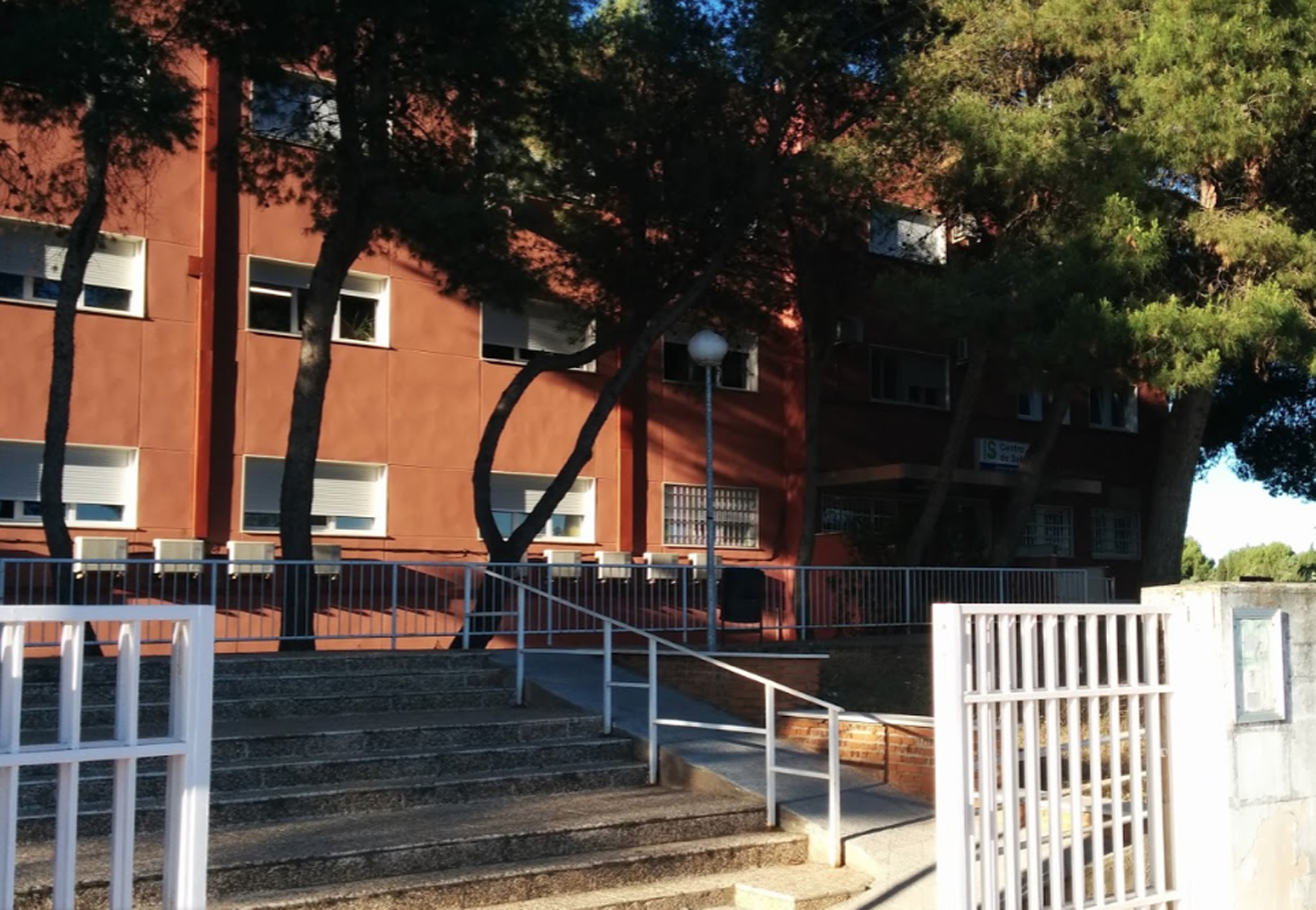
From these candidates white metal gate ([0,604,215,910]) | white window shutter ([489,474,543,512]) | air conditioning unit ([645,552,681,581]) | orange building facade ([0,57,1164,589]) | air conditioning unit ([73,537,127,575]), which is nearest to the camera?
white metal gate ([0,604,215,910])

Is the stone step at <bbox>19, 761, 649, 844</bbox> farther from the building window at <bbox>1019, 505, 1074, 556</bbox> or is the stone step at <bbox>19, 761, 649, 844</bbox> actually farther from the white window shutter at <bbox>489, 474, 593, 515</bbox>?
the building window at <bbox>1019, 505, 1074, 556</bbox>

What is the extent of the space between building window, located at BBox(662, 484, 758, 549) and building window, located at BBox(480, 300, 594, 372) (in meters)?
2.76

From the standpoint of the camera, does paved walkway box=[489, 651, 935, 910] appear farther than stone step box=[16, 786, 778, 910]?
Yes

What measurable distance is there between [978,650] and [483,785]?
174 inches

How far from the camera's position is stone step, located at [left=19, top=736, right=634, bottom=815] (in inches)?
318

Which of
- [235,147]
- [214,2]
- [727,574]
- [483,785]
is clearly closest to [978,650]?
[483,785]

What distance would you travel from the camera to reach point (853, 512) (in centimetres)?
2505

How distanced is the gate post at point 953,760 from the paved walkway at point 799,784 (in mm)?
2170

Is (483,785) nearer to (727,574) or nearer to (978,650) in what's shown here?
(978,650)

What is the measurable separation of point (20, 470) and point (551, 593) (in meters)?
8.04

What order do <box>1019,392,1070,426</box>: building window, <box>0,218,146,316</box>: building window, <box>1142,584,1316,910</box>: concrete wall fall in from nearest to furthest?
<box>1142,584,1316,910</box>: concrete wall, <box>0,218,146,316</box>: building window, <box>1019,392,1070,426</box>: building window

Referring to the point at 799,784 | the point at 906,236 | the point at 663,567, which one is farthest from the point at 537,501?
the point at 799,784

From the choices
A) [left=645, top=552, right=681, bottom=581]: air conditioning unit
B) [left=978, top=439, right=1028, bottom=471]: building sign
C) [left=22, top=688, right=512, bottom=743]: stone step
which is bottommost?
[left=22, top=688, right=512, bottom=743]: stone step

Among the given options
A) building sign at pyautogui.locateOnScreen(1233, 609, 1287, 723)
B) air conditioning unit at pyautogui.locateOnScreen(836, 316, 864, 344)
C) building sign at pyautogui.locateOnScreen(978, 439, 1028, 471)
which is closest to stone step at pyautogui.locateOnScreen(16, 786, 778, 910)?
building sign at pyautogui.locateOnScreen(1233, 609, 1287, 723)
